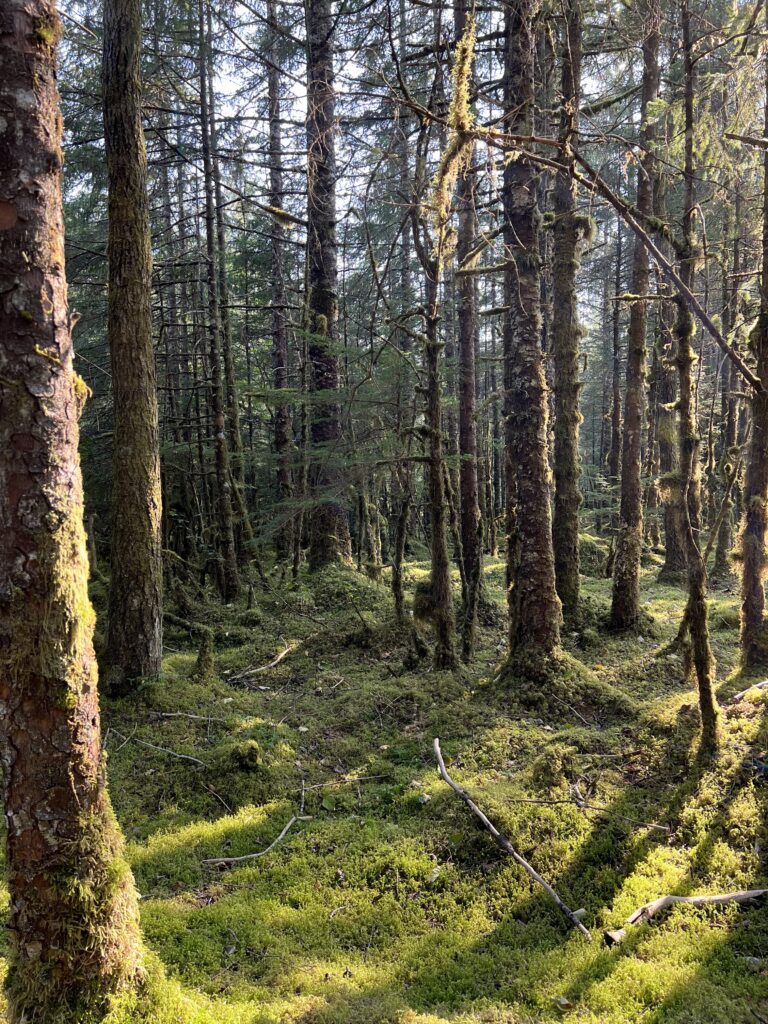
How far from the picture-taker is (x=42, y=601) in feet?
7.72

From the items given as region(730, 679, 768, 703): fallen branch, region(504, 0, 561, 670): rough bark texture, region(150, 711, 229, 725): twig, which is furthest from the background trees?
region(150, 711, 229, 725): twig

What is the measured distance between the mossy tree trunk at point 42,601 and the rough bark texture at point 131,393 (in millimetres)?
4155

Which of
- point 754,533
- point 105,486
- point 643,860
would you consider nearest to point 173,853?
point 643,860

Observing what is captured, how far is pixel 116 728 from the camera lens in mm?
5859

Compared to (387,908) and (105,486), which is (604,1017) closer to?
(387,908)

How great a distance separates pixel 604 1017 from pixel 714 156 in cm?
751

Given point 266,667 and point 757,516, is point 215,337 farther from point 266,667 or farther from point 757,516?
point 757,516

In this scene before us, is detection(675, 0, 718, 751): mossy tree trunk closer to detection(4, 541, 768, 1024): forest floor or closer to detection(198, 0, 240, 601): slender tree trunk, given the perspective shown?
detection(4, 541, 768, 1024): forest floor

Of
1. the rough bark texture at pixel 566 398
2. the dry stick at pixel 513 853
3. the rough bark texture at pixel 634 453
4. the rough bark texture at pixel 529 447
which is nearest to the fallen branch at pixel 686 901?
the dry stick at pixel 513 853

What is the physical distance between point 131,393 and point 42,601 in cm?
472

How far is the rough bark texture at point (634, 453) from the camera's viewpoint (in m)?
9.52

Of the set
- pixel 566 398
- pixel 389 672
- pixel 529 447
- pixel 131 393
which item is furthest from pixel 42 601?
pixel 566 398

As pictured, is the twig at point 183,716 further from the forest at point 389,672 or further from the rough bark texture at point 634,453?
the rough bark texture at point 634,453

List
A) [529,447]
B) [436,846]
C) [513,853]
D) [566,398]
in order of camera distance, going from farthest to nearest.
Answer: [566,398]
[529,447]
[436,846]
[513,853]
